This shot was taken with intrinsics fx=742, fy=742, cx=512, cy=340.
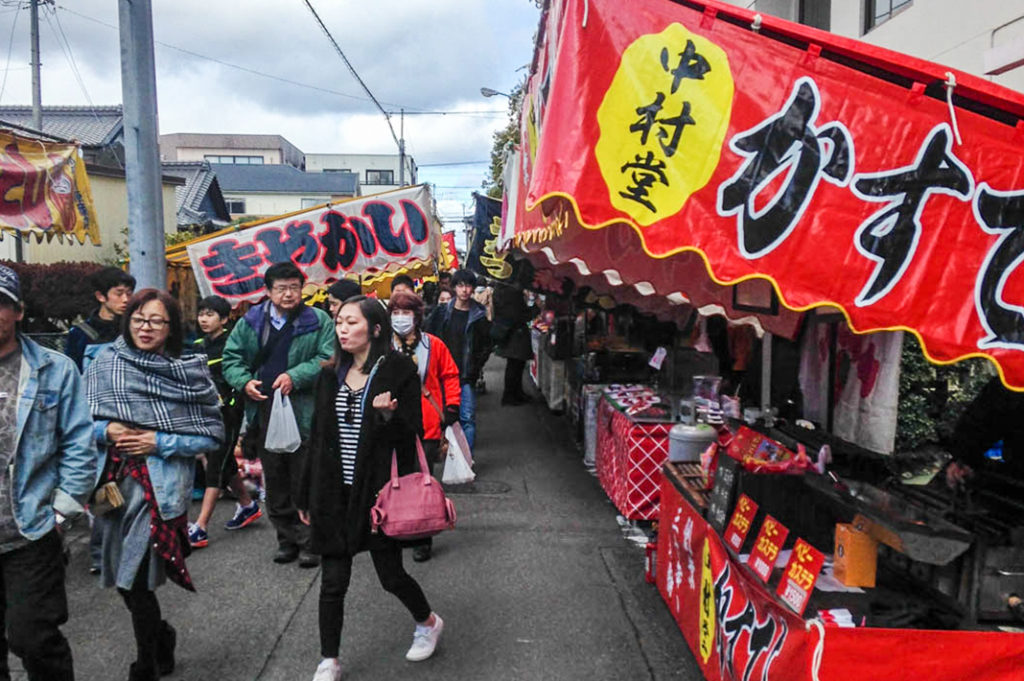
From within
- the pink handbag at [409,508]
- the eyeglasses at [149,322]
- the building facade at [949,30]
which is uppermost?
the building facade at [949,30]

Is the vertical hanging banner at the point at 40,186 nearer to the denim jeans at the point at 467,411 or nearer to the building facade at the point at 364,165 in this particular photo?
the denim jeans at the point at 467,411

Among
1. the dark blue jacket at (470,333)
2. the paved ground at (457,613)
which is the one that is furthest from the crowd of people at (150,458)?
the dark blue jacket at (470,333)

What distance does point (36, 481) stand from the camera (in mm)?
2988

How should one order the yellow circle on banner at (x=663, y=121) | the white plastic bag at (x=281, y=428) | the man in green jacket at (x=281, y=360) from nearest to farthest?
the yellow circle on banner at (x=663, y=121) → the white plastic bag at (x=281, y=428) → the man in green jacket at (x=281, y=360)

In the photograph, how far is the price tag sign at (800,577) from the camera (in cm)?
273

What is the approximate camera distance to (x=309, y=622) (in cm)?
452

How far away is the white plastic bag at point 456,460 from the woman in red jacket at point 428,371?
9cm

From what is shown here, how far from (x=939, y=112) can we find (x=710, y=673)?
8.54 ft

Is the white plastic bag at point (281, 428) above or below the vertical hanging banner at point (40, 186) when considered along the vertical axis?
below

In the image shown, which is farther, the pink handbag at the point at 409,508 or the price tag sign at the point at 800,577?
the pink handbag at the point at 409,508

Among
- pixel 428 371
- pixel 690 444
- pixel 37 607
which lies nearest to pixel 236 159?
pixel 428 371

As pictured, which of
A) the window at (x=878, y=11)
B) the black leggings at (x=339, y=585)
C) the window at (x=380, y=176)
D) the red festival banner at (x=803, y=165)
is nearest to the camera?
the red festival banner at (x=803, y=165)

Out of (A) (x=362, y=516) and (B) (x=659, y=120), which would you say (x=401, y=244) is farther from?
(B) (x=659, y=120)

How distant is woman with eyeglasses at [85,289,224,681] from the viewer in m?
3.42
